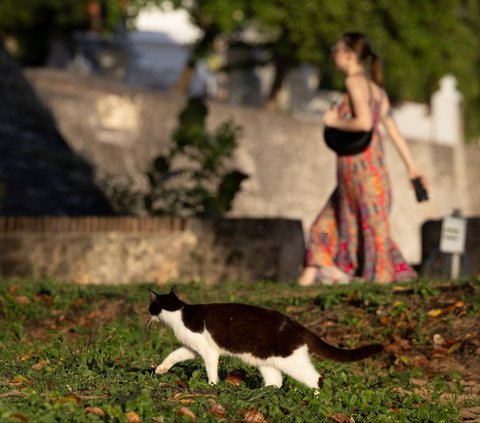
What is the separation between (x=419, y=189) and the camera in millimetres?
11352

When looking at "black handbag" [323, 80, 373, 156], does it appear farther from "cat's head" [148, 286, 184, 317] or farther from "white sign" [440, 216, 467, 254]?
"cat's head" [148, 286, 184, 317]

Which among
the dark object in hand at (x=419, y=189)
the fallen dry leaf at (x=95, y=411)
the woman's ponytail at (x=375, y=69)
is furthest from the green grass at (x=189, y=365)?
the woman's ponytail at (x=375, y=69)

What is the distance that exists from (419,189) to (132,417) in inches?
226

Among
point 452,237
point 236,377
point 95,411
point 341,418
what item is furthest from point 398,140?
point 95,411

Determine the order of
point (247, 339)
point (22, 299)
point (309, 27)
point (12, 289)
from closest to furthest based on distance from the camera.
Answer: point (247, 339)
point (22, 299)
point (12, 289)
point (309, 27)

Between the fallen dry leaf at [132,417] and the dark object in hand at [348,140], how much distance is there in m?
5.58

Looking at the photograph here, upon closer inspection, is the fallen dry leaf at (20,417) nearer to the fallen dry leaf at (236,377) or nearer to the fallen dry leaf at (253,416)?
the fallen dry leaf at (253,416)

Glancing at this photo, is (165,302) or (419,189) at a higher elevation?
(419,189)

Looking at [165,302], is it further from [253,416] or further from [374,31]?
[374,31]

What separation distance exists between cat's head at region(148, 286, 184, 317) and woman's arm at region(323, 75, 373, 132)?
4078 millimetres

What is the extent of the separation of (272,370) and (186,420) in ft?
3.68

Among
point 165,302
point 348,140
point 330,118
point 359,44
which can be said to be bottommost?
point 165,302

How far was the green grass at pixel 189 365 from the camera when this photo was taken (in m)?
6.45

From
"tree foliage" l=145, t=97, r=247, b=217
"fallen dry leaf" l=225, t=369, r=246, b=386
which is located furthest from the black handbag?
"tree foliage" l=145, t=97, r=247, b=217
